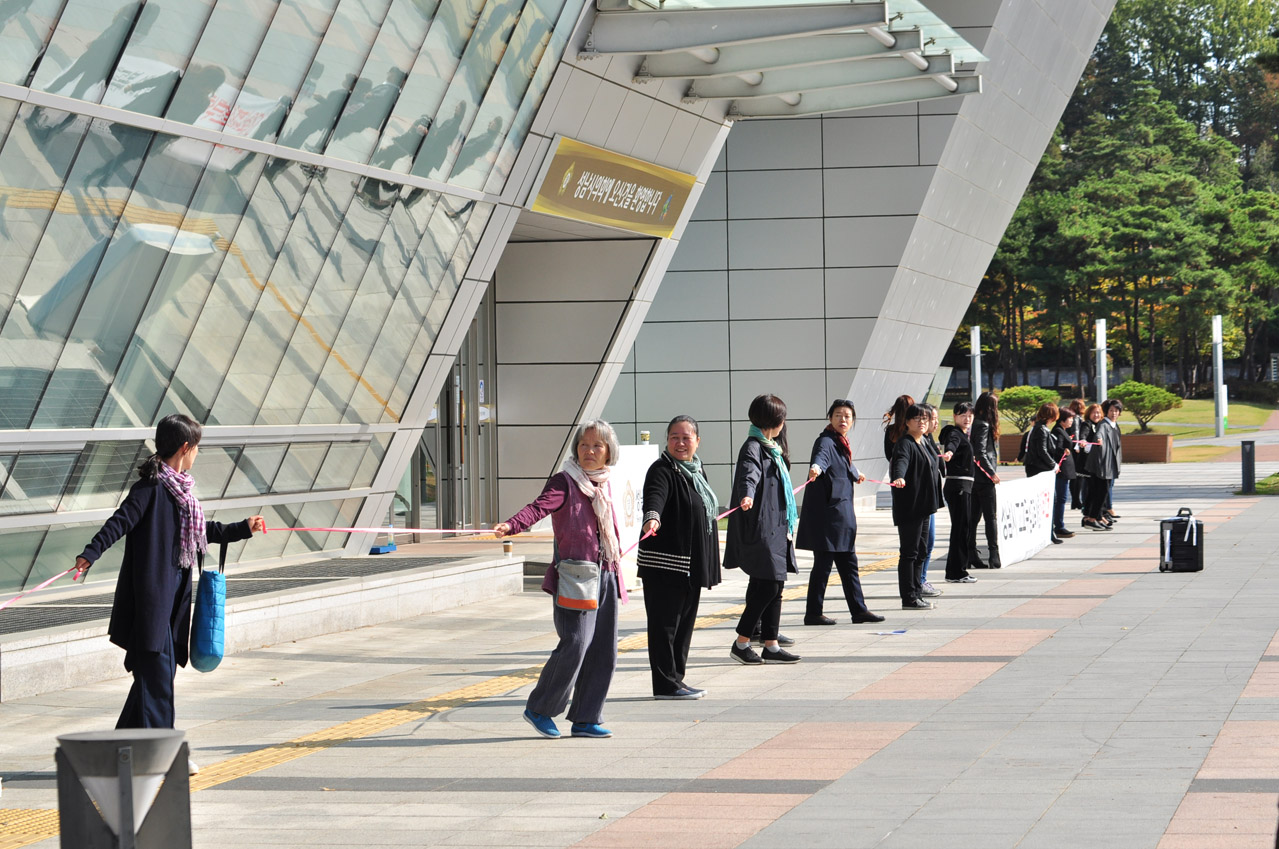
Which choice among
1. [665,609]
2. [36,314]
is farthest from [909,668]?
[36,314]

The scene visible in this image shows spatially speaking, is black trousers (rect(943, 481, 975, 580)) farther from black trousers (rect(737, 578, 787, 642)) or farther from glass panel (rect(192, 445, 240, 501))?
glass panel (rect(192, 445, 240, 501))

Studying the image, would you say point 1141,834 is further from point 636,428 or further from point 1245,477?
point 1245,477

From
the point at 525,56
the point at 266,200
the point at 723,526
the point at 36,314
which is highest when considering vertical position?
the point at 525,56

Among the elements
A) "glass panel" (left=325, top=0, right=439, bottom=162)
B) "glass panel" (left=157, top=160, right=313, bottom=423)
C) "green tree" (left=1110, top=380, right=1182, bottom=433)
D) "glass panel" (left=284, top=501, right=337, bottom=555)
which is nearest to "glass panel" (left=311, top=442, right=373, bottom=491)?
"glass panel" (left=284, top=501, right=337, bottom=555)

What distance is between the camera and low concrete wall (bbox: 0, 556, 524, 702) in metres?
9.12

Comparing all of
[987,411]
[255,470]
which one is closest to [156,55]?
[255,470]

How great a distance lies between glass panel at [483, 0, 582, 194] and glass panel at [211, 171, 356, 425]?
7.90 feet

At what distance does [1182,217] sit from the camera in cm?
7319

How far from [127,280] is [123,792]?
29.1ft

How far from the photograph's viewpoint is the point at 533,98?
16203 millimetres

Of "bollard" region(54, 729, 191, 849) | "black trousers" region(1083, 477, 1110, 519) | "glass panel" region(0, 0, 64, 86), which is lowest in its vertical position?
"black trousers" region(1083, 477, 1110, 519)

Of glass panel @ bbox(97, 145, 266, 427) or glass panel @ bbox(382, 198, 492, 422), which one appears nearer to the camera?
glass panel @ bbox(97, 145, 266, 427)

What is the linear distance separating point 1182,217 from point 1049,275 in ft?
24.9

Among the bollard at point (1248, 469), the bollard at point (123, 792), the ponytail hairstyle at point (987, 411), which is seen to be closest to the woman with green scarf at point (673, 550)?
the bollard at point (123, 792)
